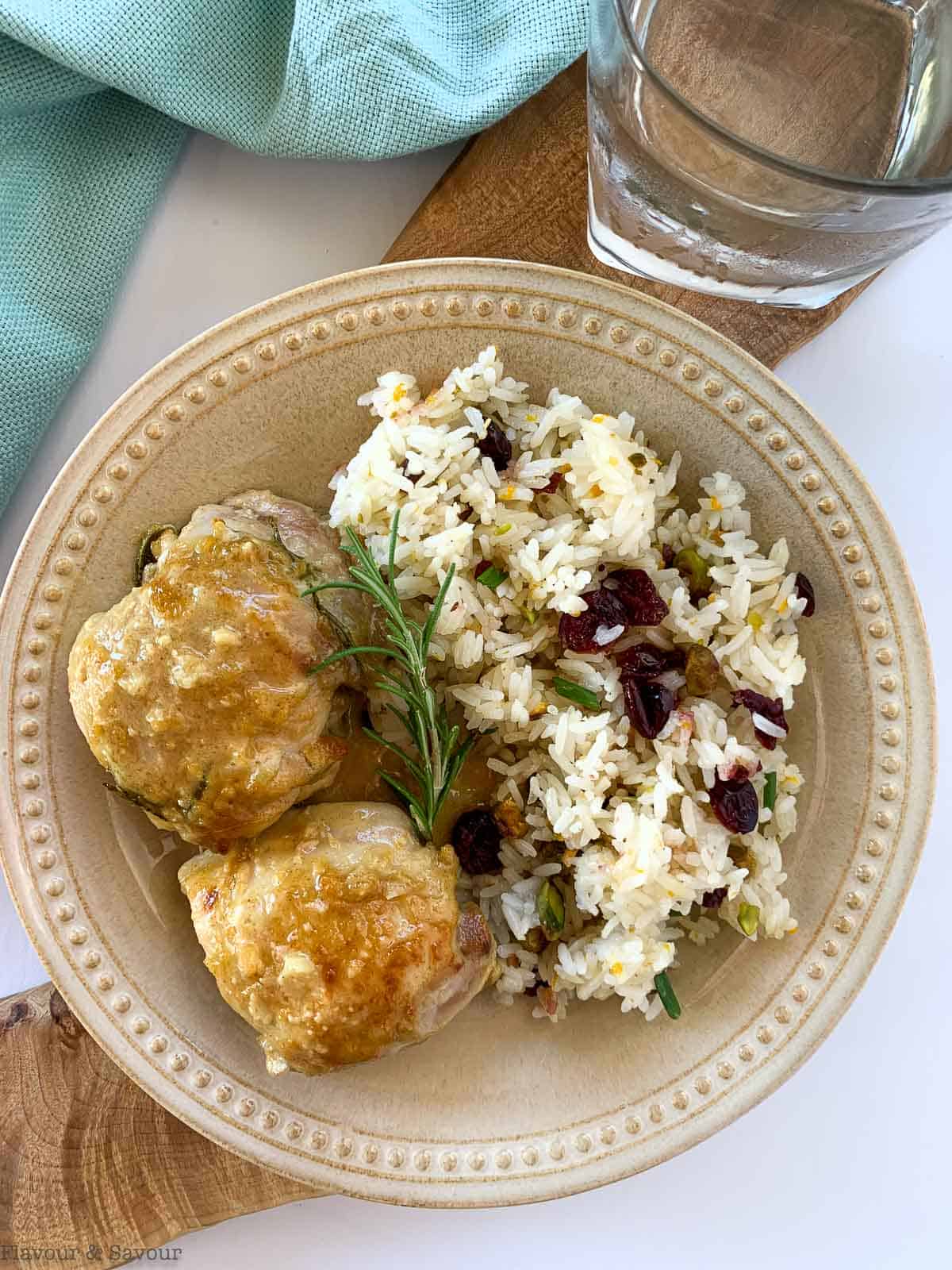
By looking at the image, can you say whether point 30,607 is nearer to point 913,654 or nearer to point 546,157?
point 546,157

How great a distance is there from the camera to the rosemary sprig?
2.36m

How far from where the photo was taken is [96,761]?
263 centimetres

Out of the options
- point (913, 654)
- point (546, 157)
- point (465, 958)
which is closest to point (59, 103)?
point (546, 157)

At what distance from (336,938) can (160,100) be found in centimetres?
223

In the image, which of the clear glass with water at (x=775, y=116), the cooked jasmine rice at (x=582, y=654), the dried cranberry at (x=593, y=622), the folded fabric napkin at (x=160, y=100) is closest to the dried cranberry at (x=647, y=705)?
the cooked jasmine rice at (x=582, y=654)

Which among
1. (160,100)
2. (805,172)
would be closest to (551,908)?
(805,172)

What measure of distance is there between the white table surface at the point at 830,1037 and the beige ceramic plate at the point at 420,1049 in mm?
510

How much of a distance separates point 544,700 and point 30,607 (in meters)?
1.31

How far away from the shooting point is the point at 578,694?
2.52 metres

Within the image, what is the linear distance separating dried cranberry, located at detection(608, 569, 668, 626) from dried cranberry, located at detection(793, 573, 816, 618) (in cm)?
35

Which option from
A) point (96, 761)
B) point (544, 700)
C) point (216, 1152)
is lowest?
point (216, 1152)

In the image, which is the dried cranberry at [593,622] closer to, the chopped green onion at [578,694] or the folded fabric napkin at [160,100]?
the chopped green onion at [578,694]

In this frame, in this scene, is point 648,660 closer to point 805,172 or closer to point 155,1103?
point 805,172

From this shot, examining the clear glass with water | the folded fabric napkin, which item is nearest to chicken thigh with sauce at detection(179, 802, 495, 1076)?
the folded fabric napkin
